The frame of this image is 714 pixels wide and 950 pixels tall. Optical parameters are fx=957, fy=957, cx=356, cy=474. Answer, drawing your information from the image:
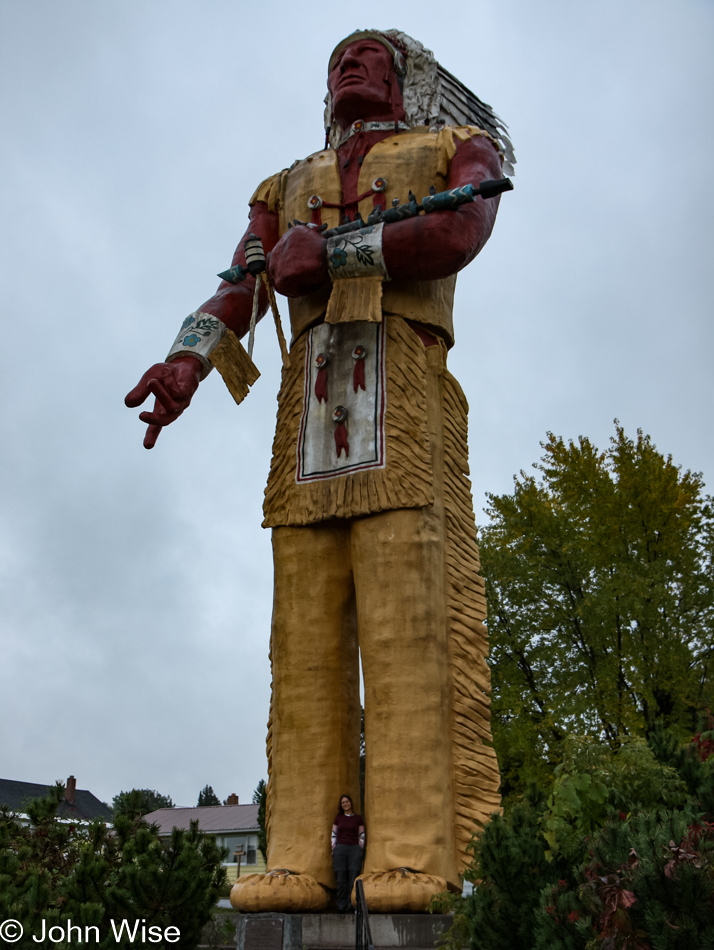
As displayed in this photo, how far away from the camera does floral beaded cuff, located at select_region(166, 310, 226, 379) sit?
6289 millimetres

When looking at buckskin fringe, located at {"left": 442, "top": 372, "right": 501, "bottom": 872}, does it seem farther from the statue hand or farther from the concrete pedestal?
the statue hand

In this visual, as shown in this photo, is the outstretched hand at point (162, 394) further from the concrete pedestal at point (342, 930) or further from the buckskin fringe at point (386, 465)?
the concrete pedestal at point (342, 930)

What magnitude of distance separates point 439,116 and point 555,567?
9.67 m

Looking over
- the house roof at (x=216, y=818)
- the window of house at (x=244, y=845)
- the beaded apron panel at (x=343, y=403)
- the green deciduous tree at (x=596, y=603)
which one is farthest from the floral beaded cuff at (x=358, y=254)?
the window of house at (x=244, y=845)

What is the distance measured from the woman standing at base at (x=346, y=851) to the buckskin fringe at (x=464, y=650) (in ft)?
1.85

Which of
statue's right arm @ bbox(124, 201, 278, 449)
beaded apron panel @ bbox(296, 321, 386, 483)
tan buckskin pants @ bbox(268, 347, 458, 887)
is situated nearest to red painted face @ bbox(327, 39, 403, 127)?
statue's right arm @ bbox(124, 201, 278, 449)

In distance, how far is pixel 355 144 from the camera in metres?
6.47

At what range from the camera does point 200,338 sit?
6.33 meters

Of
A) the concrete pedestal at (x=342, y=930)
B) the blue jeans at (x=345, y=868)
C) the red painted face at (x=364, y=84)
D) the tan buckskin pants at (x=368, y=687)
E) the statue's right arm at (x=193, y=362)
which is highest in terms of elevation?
the red painted face at (x=364, y=84)

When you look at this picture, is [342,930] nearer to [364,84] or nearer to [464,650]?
[464,650]

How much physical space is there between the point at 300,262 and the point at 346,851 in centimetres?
341

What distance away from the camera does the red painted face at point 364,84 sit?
21.2ft

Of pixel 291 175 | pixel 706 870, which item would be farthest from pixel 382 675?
pixel 291 175

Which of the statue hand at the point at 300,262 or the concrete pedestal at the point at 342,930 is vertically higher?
the statue hand at the point at 300,262
